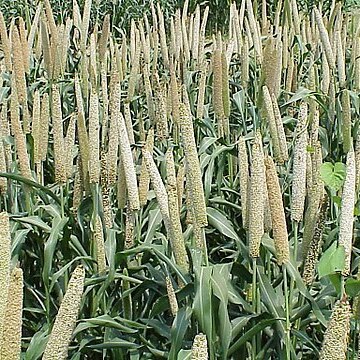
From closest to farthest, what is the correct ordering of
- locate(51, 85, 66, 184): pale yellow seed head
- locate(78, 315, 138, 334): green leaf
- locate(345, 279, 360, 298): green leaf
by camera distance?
locate(345, 279, 360, 298): green leaf
locate(78, 315, 138, 334): green leaf
locate(51, 85, 66, 184): pale yellow seed head

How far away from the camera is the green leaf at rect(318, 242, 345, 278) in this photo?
140cm

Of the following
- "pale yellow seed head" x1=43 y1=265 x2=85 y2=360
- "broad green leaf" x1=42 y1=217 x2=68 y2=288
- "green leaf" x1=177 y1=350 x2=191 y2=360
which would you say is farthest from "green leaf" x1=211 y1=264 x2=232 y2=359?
"pale yellow seed head" x1=43 y1=265 x2=85 y2=360

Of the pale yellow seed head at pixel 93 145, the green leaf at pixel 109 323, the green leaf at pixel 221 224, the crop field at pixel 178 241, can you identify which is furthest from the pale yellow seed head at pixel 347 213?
the pale yellow seed head at pixel 93 145

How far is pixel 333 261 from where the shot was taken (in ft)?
4.59

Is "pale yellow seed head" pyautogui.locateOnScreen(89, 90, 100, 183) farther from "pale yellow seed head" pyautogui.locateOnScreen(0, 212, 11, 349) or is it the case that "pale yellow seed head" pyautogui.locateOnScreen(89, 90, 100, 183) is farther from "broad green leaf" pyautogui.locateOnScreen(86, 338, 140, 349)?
"pale yellow seed head" pyautogui.locateOnScreen(0, 212, 11, 349)

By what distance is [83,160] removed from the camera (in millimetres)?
1985

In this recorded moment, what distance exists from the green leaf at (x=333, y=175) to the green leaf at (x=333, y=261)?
33 cm

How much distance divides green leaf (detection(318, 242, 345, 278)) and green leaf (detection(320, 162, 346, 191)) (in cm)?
33

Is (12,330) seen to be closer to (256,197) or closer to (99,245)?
(256,197)

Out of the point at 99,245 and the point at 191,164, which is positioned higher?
the point at 191,164

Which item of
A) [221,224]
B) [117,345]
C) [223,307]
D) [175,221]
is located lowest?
[117,345]

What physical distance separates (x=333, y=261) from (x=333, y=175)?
418 millimetres

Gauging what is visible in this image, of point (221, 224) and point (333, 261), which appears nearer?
point (333, 261)

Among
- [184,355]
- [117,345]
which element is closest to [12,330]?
[184,355]
